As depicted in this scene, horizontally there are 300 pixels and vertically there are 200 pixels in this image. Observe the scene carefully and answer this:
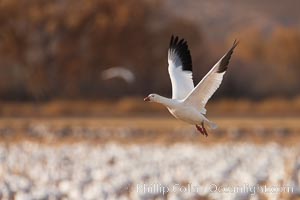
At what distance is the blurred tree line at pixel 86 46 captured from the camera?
111ft

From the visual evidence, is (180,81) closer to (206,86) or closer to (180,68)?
(180,68)

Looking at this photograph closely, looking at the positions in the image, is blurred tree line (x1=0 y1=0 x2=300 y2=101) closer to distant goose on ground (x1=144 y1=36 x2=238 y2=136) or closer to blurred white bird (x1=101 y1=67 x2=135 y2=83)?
blurred white bird (x1=101 y1=67 x2=135 y2=83)

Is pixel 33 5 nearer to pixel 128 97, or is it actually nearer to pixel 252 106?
pixel 128 97

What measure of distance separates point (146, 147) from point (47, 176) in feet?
18.3

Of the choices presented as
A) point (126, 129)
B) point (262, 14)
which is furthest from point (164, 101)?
point (262, 14)

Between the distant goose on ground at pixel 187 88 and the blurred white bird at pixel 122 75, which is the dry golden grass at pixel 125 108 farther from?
the distant goose on ground at pixel 187 88

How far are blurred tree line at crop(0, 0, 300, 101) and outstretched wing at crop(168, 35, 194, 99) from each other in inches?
972

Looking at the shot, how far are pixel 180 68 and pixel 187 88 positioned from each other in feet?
0.74

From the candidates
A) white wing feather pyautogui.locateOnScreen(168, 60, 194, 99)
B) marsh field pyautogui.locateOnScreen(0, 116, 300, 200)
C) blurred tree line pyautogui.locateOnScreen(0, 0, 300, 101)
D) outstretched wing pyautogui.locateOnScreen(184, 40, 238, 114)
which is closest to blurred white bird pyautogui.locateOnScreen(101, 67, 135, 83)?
marsh field pyautogui.locateOnScreen(0, 116, 300, 200)

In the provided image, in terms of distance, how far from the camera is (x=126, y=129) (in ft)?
77.4

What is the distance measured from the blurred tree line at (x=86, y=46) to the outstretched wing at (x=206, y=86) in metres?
25.3

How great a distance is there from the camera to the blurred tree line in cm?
3391

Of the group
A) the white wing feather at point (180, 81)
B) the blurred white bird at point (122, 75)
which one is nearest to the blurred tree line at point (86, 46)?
the blurred white bird at point (122, 75)

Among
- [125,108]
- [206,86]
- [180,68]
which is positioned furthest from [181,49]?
[125,108]
